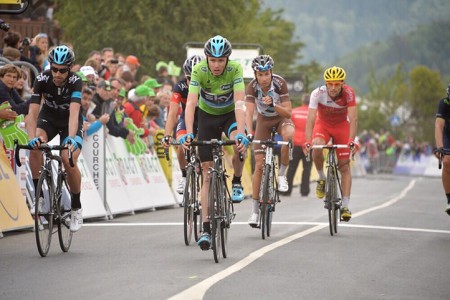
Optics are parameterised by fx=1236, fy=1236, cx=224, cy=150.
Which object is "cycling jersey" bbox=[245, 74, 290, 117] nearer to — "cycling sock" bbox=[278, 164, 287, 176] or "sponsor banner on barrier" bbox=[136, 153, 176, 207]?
"cycling sock" bbox=[278, 164, 287, 176]

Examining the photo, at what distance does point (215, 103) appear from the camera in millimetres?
13703

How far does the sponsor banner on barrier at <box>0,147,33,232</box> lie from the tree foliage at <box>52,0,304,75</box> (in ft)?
77.9

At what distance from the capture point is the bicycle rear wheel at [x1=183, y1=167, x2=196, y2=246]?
44.6ft

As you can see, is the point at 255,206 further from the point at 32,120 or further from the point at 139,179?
the point at 139,179

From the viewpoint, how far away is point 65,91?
45.0 feet

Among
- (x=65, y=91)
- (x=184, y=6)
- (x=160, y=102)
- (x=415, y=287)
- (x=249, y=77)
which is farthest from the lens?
(x=184, y=6)

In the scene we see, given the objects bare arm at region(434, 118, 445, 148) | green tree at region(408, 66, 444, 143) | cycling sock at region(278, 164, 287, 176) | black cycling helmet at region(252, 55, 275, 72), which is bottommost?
cycling sock at region(278, 164, 287, 176)

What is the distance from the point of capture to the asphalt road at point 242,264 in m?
10.1

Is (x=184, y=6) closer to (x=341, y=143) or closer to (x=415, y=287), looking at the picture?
(x=341, y=143)

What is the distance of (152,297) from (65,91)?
4690 mm

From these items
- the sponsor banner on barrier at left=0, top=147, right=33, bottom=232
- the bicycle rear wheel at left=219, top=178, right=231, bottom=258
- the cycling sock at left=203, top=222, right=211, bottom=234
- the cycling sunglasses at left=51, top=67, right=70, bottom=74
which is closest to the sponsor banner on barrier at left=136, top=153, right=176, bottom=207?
the sponsor banner on barrier at left=0, top=147, right=33, bottom=232

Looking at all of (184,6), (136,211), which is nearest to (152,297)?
(136,211)

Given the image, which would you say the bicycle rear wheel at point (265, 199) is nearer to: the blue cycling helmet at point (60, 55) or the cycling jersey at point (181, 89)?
the cycling jersey at point (181, 89)

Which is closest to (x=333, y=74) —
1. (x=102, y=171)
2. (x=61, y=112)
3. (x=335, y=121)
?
(x=335, y=121)
